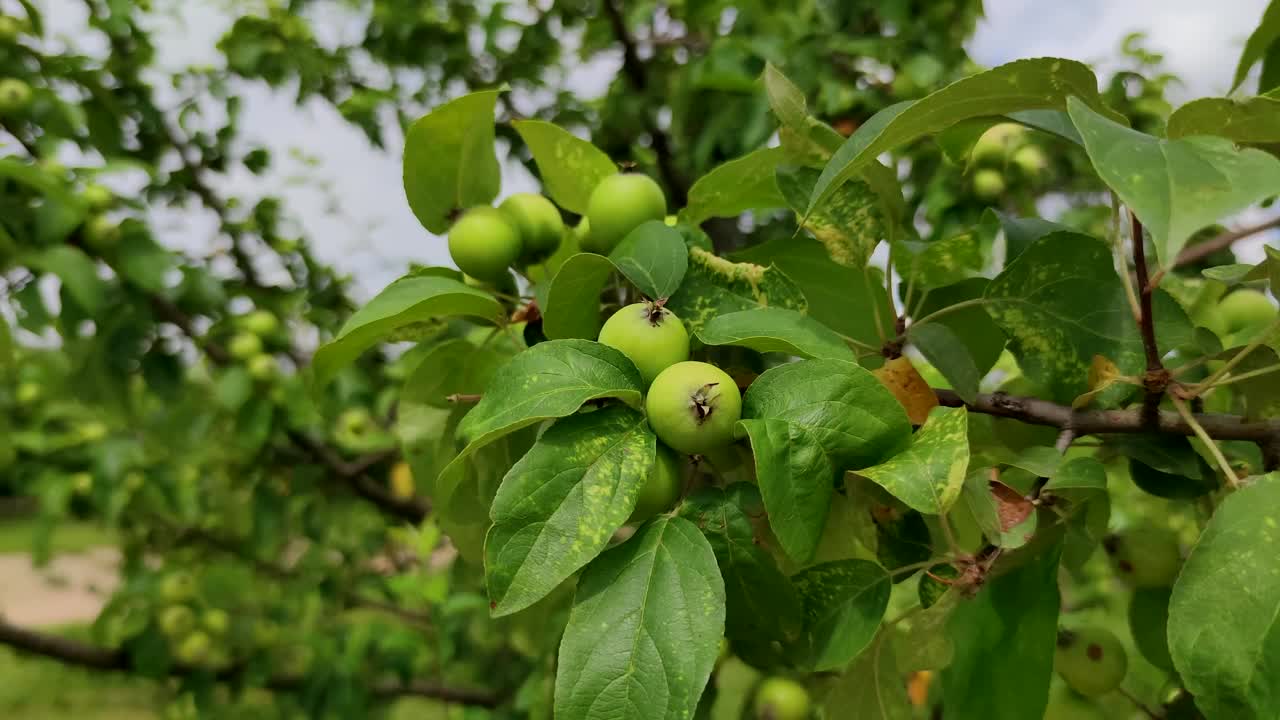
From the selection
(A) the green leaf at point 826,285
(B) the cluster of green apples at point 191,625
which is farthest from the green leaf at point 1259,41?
(B) the cluster of green apples at point 191,625

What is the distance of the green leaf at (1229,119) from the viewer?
1.30 feet

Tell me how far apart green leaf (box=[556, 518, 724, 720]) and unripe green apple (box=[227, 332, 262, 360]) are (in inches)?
48.9

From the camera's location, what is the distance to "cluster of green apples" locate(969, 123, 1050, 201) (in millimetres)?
1279

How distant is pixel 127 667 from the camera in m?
1.54

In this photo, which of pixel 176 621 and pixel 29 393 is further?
pixel 29 393

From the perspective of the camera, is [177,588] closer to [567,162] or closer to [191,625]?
[191,625]

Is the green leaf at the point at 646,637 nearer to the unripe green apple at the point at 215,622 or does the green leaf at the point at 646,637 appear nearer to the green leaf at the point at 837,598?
the green leaf at the point at 837,598

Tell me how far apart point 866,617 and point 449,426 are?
1.13ft

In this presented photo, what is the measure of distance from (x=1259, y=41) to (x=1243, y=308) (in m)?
0.39

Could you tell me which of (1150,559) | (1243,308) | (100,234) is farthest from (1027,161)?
(100,234)

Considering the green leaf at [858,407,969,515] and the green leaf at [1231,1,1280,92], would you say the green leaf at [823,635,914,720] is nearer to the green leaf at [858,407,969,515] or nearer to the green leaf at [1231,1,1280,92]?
the green leaf at [858,407,969,515]

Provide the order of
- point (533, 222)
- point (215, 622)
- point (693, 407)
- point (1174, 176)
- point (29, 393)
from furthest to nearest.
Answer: point (29, 393), point (215, 622), point (533, 222), point (693, 407), point (1174, 176)

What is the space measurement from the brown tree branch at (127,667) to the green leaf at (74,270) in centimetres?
57

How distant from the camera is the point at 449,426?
0.68 metres
